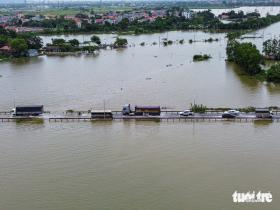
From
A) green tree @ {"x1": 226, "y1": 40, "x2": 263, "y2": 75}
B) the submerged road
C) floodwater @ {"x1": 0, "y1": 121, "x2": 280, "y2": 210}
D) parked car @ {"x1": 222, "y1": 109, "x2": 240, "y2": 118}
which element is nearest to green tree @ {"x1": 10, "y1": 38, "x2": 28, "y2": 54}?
green tree @ {"x1": 226, "y1": 40, "x2": 263, "y2": 75}

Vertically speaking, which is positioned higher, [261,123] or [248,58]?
[248,58]

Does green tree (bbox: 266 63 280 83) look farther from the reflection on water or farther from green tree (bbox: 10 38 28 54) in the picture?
green tree (bbox: 10 38 28 54)

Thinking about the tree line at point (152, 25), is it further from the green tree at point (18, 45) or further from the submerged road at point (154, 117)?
the submerged road at point (154, 117)

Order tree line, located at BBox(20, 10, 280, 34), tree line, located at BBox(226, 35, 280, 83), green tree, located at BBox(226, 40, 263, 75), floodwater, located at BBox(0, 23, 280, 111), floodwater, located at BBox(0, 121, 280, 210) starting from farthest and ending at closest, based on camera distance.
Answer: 1. tree line, located at BBox(20, 10, 280, 34)
2. green tree, located at BBox(226, 40, 263, 75)
3. tree line, located at BBox(226, 35, 280, 83)
4. floodwater, located at BBox(0, 23, 280, 111)
5. floodwater, located at BBox(0, 121, 280, 210)

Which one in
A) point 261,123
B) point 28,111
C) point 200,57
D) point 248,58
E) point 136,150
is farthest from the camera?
point 200,57

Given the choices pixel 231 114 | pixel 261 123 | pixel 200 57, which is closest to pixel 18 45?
pixel 200 57

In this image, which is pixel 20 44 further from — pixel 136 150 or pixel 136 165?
pixel 136 165

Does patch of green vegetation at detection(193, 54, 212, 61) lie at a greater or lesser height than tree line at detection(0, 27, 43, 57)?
lesser

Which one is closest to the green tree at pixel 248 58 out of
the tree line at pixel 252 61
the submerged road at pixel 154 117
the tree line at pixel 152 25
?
the tree line at pixel 252 61

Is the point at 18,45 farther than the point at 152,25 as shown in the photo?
No
